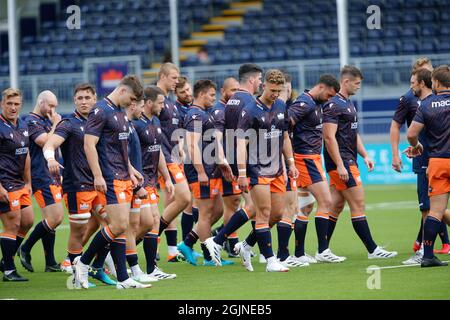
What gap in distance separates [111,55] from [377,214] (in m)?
16.3

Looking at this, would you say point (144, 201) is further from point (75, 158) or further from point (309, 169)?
point (309, 169)

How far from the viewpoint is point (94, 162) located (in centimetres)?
1027

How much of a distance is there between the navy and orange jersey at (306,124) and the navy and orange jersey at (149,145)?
183cm

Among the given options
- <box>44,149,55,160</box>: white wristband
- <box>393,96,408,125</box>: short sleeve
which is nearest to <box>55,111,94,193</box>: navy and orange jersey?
<box>44,149,55,160</box>: white wristband

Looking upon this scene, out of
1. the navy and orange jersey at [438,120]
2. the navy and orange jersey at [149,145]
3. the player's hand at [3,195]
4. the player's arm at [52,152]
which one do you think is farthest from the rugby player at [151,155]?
the navy and orange jersey at [438,120]

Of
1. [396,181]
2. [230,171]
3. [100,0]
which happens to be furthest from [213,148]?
[100,0]

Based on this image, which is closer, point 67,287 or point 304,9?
point 67,287

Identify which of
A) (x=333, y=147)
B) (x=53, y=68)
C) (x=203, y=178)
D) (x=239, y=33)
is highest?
(x=239, y=33)

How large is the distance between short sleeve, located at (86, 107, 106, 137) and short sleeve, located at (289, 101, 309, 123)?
3.32m

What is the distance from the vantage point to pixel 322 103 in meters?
13.0

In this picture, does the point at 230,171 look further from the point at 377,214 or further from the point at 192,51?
the point at 192,51

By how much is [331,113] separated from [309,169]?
0.79 metres

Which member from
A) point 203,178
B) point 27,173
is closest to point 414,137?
point 203,178
